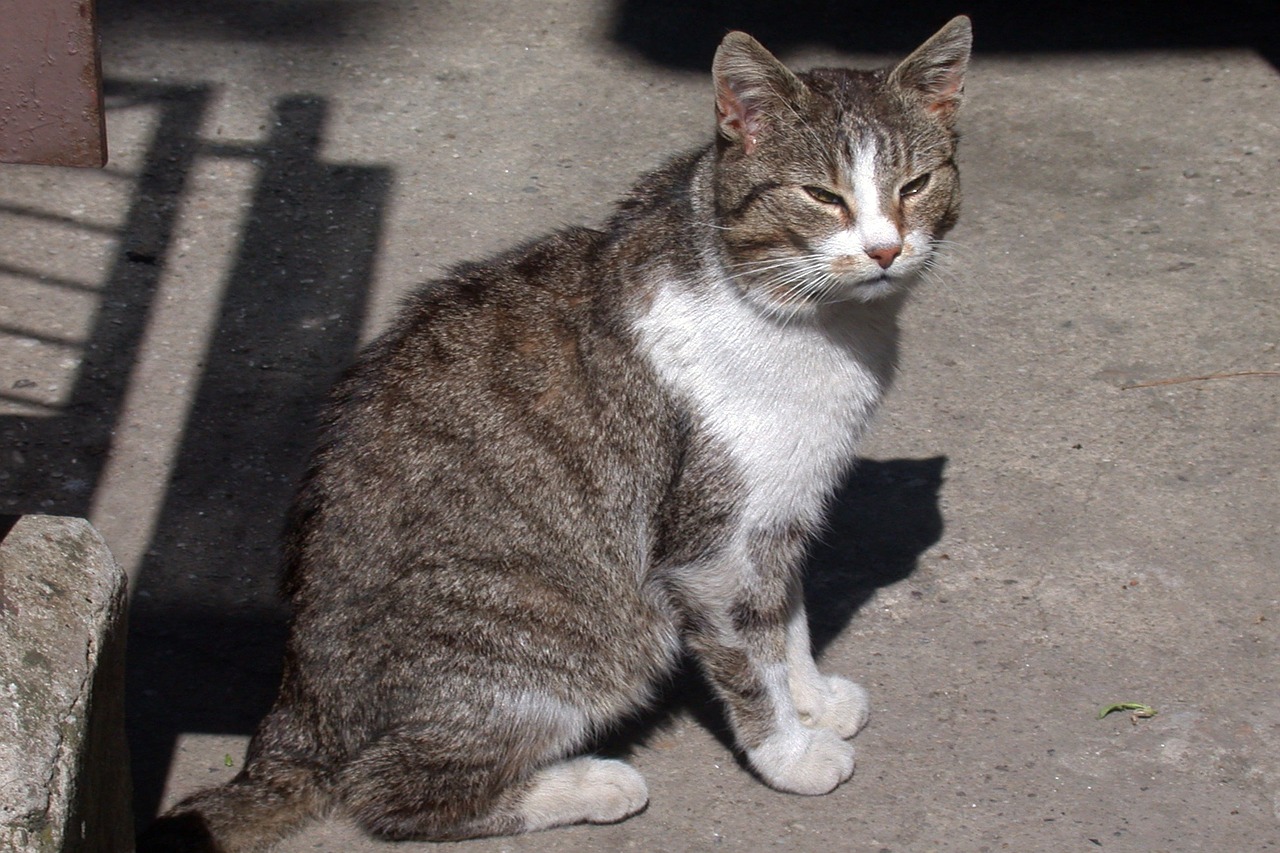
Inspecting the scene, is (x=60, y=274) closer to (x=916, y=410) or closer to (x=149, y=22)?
(x=149, y=22)

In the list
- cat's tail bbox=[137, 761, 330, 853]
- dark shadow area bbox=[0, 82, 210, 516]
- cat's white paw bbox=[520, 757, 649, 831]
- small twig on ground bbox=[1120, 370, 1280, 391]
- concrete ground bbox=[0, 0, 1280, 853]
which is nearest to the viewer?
cat's tail bbox=[137, 761, 330, 853]

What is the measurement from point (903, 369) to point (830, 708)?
1.61 m

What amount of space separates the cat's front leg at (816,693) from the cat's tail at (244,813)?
113 cm

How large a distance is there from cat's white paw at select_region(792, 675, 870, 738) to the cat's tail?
1130mm

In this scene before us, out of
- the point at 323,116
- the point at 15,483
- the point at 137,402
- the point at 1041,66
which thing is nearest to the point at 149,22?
the point at 323,116

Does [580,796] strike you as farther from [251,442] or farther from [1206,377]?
[1206,377]

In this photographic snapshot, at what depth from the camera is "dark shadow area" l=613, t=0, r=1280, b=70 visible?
6.79 m

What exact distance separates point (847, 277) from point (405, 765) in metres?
1.37

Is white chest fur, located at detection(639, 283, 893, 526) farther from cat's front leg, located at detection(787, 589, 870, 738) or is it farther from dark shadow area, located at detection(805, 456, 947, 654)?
dark shadow area, located at detection(805, 456, 947, 654)

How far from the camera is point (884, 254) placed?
3.05 meters

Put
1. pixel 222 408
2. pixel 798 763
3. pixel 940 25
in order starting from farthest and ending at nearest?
pixel 940 25, pixel 222 408, pixel 798 763

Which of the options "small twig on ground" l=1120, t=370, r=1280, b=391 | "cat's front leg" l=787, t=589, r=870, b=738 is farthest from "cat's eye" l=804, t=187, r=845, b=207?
"small twig on ground" l=1120, t=370, r=1280, b=391

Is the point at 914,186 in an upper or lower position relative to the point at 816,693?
upper

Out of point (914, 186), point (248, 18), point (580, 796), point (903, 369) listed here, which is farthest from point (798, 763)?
point (248, 18)
